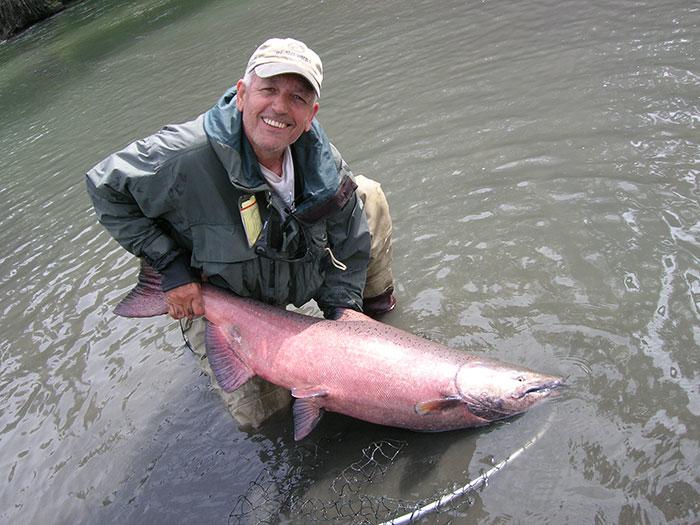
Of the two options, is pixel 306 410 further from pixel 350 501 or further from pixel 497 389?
pixel 497 389

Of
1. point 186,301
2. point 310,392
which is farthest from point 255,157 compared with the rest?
point 310,392

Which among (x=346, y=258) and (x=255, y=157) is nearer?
(x=255, y=157)

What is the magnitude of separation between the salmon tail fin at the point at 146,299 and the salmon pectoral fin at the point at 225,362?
42cm

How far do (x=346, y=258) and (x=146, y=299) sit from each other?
1375 millimetres

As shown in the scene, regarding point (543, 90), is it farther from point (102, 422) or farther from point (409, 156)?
point (102, 422)

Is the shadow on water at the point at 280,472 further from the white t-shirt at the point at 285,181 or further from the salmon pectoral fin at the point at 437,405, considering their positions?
the white t-shirt at the point at 285,181

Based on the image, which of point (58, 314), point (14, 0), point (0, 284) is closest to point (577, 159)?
point (58, 314)

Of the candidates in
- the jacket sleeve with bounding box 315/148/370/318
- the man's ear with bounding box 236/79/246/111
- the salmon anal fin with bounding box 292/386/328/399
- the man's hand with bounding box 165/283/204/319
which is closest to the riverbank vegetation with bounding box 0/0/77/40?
the man's hand with bounding box 165/283/204/319

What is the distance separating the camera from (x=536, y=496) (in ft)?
10.6

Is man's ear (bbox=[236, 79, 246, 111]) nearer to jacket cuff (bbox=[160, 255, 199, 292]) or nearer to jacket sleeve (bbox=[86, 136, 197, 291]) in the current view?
jacket sleeve (bbox=[86, 136, 197, 291])

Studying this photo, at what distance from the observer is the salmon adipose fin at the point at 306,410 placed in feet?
11.9

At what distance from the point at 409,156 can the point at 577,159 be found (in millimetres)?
1818

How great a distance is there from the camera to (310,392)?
12.0 feet

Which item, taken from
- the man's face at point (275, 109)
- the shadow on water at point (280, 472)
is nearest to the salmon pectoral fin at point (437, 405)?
the shadow on water at point (280, 472)
